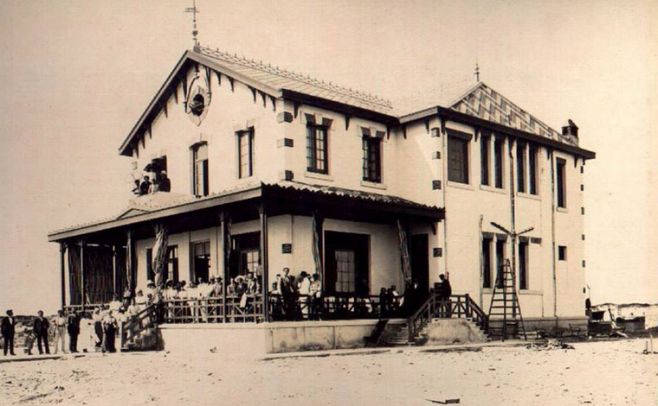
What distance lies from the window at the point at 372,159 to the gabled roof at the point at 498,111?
8.16 ft

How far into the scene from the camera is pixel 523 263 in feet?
79.8

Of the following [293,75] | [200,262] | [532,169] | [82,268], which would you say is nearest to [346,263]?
[200,262]

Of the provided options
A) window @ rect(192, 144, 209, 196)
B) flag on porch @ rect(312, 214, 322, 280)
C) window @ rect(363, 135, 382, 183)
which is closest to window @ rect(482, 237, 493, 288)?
window @ rect(363, 135, 382, 183)

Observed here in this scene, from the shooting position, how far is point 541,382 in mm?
11320

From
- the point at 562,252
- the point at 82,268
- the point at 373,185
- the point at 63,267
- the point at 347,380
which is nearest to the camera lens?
the point at 347,380

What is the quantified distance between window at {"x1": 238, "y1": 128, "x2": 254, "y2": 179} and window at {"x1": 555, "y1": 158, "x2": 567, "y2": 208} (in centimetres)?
1163

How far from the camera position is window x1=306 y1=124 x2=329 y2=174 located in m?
20.0

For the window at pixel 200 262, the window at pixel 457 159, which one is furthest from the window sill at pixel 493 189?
the window at pixel 200 262

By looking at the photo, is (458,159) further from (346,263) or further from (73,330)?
(73,330)

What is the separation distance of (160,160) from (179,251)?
9.87 ft

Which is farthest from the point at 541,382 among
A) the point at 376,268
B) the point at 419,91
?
the point at 419,91

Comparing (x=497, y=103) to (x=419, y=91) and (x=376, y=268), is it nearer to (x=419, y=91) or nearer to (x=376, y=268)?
(x=419, y=91)

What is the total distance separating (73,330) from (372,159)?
9.36 metres

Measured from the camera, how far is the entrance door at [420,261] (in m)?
21.4
